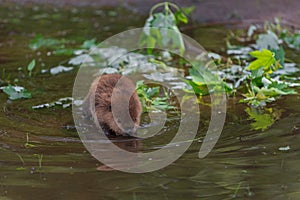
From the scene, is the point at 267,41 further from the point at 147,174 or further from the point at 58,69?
the point at 147,174

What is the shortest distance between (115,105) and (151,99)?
2.49 ft

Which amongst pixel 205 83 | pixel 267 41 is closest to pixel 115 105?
pixel 205 83

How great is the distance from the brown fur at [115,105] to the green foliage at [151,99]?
0.36 metres

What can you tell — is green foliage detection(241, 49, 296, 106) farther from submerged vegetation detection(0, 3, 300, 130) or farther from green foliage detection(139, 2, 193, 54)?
green foliage detection(139, 2, 193, 54)

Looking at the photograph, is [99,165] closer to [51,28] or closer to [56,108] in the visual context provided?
[56,108]

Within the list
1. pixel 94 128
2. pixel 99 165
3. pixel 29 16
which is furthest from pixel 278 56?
pixel 29 16

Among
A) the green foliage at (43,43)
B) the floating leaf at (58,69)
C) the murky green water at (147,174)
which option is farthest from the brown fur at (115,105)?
the green foliage at (43,43)

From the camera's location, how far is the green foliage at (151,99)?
4.60 metres

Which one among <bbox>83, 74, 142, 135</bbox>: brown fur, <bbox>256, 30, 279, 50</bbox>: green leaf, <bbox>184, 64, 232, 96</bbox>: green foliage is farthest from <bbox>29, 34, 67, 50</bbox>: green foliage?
<bbox>83, 74, 142, 135</bbox>: brown fur

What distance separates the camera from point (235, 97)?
16.2ft

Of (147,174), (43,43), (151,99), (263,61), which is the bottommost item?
(147,174)

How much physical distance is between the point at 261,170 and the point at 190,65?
9.42 ft

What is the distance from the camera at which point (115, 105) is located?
4078 millimetres

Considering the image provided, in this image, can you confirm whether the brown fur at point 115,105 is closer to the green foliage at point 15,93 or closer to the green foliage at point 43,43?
the green foliage at point 15,93
